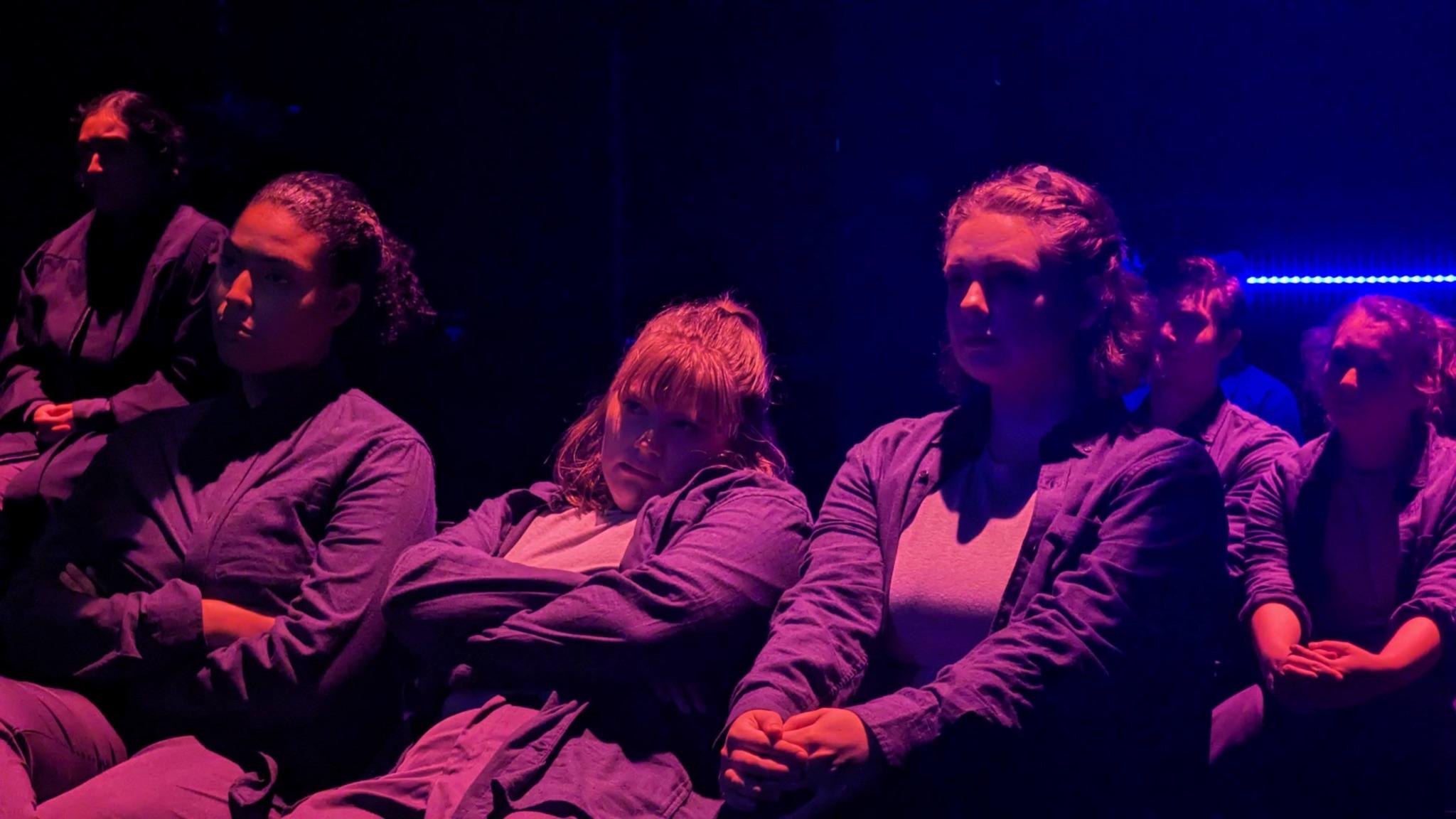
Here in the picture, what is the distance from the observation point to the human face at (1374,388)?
2637 millimetres

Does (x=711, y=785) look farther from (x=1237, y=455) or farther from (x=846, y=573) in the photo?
(x=1237, y=455)

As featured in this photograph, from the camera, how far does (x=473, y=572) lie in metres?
2.28

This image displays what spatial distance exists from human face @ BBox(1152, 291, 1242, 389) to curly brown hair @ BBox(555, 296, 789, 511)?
115 centimetres

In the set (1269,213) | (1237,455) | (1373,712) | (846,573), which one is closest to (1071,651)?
(846,573)

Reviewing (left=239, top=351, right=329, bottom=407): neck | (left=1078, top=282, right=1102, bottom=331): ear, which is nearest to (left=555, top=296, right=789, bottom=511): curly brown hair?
(left=239, top=351, right=329, bottom=407): neck

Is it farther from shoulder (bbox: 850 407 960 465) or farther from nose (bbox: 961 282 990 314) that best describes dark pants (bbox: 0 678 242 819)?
nose (bbox: 961 282 990 314)

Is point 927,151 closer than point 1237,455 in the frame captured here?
No

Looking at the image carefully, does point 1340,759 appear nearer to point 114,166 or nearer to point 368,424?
point 368,424

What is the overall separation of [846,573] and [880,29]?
1.77 metres

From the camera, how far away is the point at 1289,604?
2482mm

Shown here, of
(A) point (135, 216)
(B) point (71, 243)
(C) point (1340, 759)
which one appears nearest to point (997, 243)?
(C) point (1340, 759)

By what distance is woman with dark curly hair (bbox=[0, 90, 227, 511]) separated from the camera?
3.27 meters

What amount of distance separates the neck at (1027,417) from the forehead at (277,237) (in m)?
1.39

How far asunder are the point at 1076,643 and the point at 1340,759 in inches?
32.4
